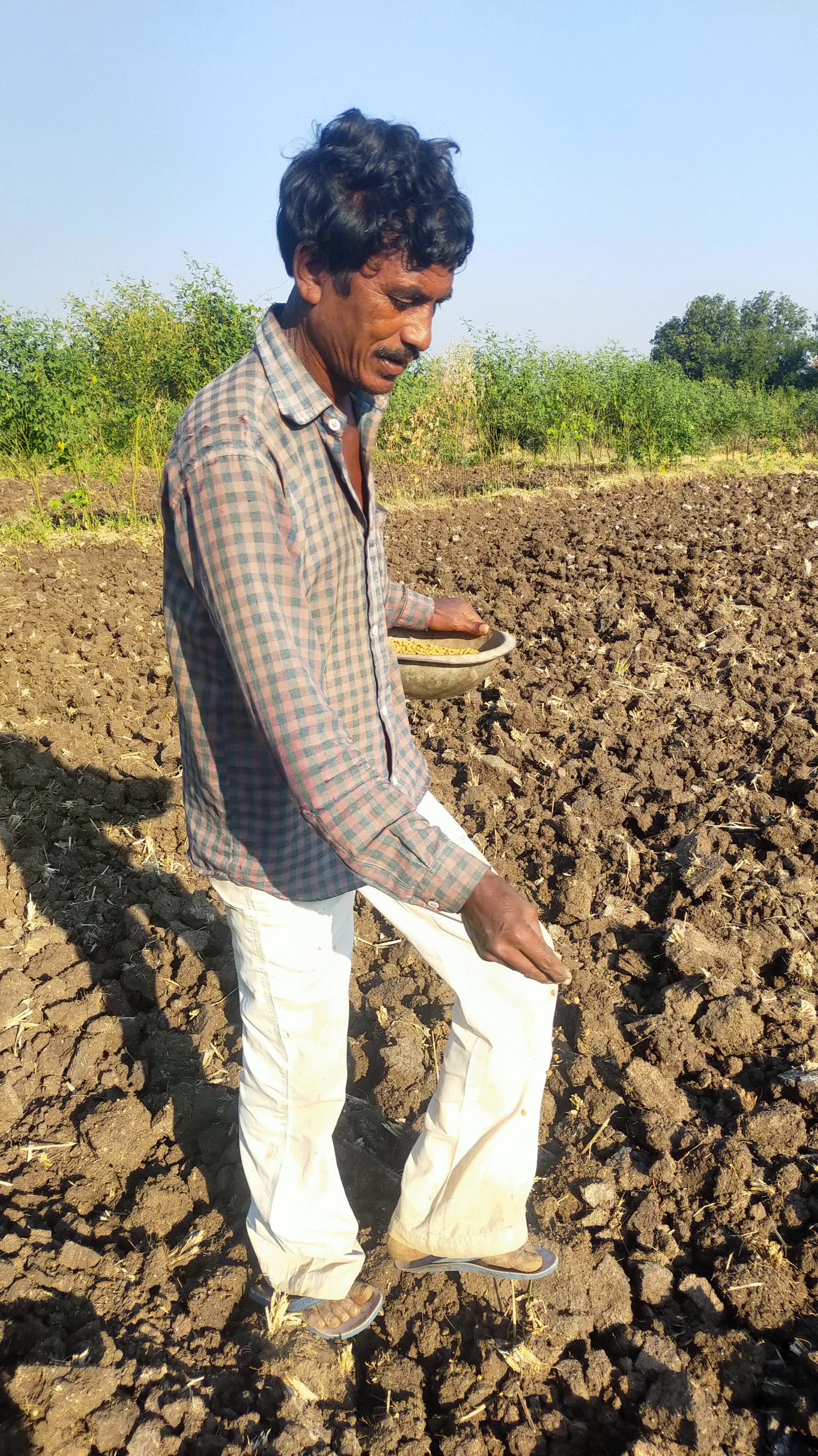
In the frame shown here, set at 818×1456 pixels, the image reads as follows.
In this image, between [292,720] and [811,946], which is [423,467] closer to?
[811,946]

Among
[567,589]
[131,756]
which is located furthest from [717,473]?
[131,756]

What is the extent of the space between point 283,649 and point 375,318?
60cm

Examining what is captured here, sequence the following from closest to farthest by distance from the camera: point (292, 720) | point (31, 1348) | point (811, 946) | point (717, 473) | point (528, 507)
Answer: point (292, 720) < point (31, 1348) < point (811, 946) < point (528, 507) < point (717, 473)

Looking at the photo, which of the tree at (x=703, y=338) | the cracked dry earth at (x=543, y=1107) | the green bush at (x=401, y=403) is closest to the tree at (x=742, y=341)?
the tree at (x=703, y=338)

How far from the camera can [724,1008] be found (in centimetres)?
318

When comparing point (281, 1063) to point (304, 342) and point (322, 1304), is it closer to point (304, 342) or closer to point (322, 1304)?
point (322, 1304)

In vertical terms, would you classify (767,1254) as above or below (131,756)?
below

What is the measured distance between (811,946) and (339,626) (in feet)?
7.92

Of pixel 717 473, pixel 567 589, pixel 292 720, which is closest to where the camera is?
pixel 292 720

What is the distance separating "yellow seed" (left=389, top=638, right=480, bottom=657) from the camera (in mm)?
2885

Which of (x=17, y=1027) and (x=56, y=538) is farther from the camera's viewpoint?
(x=56, y=538)

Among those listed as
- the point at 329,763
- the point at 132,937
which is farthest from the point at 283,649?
the point at 132,937

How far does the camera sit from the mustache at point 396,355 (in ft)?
5.70

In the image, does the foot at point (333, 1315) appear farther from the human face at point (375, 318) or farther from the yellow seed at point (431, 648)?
the human face at point (375, 318)
